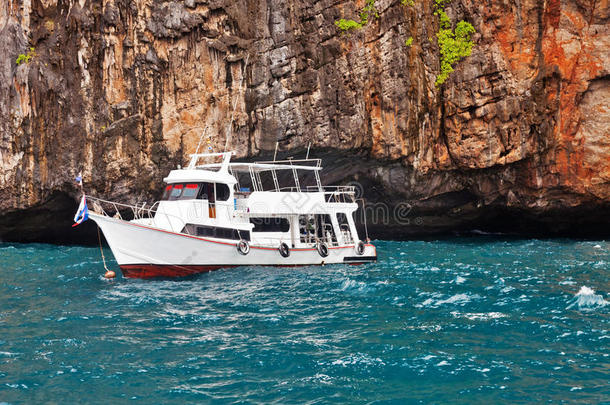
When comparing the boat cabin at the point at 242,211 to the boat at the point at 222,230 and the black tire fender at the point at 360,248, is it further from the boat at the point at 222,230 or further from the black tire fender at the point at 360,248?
the black tire fender at the point at 360,248

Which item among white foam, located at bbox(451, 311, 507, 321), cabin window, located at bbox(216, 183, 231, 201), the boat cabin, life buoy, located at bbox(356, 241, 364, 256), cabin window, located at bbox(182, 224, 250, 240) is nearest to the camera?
white foam, located at bbox(451, 311, 507, 321)

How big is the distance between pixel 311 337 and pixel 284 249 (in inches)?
364

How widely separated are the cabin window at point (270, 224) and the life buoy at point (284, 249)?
161 cm

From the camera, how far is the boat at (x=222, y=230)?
56.7 ft

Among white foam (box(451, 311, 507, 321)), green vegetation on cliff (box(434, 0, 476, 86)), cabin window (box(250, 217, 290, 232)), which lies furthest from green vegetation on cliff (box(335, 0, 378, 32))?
white foam (box(451, 311, 507, 321))

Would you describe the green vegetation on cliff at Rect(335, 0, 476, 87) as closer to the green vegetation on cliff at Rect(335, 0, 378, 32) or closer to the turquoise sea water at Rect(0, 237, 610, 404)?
the green vegetation on cliff at Rect(335, 0, 378, 32)

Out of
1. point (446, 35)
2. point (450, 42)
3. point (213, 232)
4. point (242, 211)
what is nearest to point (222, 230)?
point (213, 232)

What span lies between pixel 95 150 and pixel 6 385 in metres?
22.1

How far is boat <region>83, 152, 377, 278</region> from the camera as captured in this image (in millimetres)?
17281

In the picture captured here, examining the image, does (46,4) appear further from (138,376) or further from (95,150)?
(138,376)

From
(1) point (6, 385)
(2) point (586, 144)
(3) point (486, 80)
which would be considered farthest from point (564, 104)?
(1) point (6, 385)

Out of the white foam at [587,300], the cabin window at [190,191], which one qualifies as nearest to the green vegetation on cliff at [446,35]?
the cabin window at [190,191]

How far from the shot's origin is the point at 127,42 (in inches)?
1082

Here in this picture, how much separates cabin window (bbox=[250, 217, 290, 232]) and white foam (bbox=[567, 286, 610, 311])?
11.7 meters
